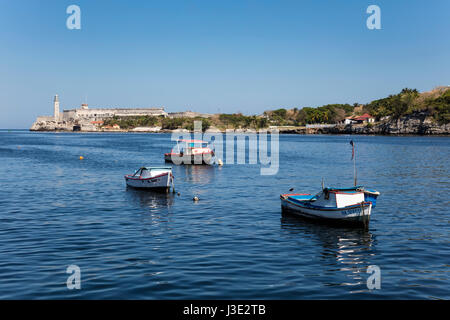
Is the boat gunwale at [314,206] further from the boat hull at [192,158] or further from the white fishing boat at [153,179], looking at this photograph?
the boat hull at [192,158]

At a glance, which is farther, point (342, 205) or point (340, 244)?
point (342, 205)

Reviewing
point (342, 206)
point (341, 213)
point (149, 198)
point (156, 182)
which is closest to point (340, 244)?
point (341, 213)

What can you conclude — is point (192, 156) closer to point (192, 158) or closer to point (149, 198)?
point (192, 158)

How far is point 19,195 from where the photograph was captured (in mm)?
44219

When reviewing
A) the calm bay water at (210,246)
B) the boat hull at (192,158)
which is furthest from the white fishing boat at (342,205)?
the boat hull at (192,158)

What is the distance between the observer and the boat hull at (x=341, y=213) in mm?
28719

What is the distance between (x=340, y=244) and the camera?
2555 centimetres

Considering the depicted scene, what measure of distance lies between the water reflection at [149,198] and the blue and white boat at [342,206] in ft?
46.9

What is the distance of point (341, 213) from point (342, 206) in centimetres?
52

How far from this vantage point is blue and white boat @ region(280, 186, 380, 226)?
28797 millimetres

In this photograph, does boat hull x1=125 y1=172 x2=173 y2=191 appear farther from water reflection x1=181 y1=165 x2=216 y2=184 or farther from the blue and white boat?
the blue and white boat
